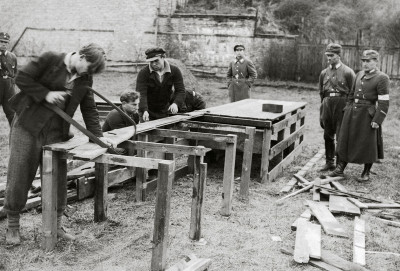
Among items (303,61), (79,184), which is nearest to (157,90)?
(79,184)

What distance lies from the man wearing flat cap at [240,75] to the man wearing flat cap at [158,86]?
4.49m

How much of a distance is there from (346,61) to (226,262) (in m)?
15.8

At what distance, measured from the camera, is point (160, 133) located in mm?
5914

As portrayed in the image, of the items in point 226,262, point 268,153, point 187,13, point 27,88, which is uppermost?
point 187,13

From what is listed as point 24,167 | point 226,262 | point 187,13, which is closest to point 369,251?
point 226,262

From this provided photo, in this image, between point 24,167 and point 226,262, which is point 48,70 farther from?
point 226,262

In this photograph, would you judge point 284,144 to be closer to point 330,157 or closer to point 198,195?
point 330,157

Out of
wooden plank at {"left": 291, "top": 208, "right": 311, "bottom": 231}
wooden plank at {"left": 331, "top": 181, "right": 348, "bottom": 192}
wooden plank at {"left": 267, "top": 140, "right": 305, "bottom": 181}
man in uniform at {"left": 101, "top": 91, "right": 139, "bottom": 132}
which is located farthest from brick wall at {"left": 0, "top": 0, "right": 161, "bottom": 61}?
wooden plank at {"left": 291, "top": 208, "right": 311, "bottom": 231}

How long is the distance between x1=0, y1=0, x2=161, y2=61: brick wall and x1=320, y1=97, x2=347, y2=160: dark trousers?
47.8ft

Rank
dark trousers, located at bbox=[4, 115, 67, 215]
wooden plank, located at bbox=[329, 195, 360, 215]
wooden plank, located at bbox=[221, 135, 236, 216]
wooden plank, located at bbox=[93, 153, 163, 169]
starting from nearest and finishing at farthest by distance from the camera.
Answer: wooden plank, located at bbox=[93, 153, 163, 169]
dark trousers, located at bbox=[4, 115, 67, 215]
wooden plank, located at bbox=[221, 135, 236, 216]
wooden plank, located at bbox=[329, 195, 360, 215]

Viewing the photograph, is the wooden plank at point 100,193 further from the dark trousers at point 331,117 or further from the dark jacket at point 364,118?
the dark trousers at point 331,117

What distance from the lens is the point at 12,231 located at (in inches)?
174

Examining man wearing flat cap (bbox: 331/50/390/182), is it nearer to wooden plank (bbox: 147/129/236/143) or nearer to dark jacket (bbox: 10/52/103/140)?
wooden plank (bbox: 147/129/236/143)

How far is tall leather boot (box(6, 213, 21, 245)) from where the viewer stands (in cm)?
440
